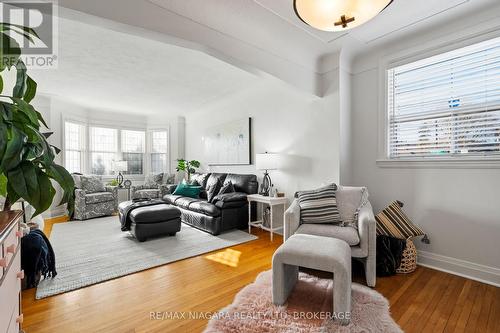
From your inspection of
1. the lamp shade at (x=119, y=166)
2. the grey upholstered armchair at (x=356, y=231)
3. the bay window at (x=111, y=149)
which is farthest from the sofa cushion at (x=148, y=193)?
the grey upholstered armchair at (x=356, y=231)

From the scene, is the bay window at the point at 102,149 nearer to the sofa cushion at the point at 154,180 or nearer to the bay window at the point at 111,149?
the bay window at the point at 111,149

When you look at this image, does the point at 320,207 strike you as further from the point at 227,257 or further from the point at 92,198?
the point at 92,198

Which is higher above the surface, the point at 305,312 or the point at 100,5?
the point at 100,5

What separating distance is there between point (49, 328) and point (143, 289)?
2.24 ft

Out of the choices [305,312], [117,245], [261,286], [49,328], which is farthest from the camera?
[117,245]

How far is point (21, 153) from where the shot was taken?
978 mm

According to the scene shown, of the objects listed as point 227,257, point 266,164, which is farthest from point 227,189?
point 227,257

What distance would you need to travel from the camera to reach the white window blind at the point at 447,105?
→ 7.73 feet

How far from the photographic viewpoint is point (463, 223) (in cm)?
249

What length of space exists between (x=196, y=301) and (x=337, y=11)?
234 cm

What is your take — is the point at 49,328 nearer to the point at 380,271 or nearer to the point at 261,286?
the point at 261,286

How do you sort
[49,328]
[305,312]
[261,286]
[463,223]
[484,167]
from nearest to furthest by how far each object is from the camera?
[49,328] < [305,312] < [261,286] < [484,167] < [463,223]

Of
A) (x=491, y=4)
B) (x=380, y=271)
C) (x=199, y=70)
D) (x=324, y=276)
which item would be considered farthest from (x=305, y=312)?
(x=199, y=70)

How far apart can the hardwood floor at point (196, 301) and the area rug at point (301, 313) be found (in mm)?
111
